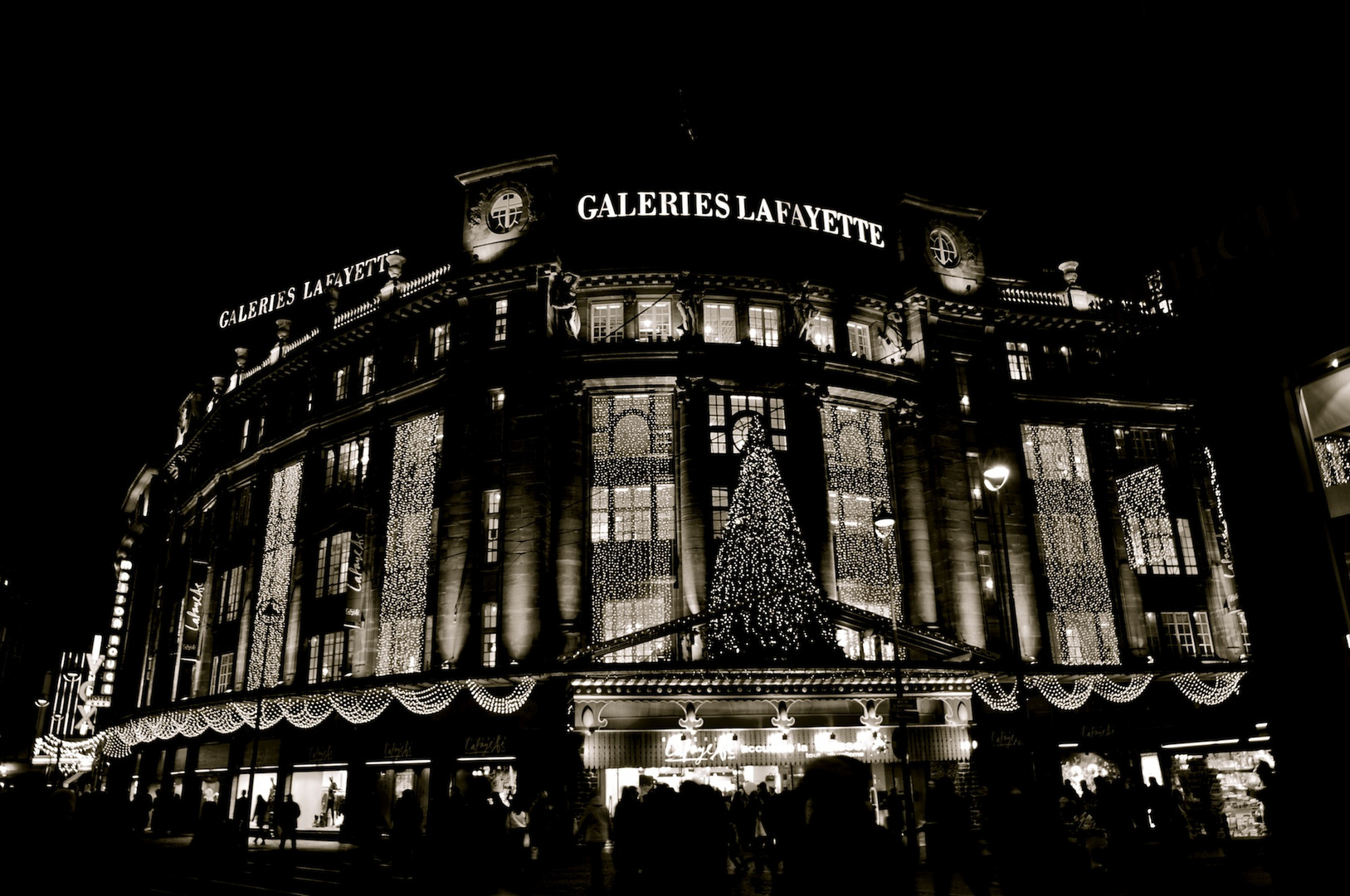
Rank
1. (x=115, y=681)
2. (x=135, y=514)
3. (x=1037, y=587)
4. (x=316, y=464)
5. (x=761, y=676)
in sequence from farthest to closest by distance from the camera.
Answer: (x=135, y=514) < (x=115, y=681) < (x=316, y=464) < (x=1037, y=587) < (x=761, y=676)

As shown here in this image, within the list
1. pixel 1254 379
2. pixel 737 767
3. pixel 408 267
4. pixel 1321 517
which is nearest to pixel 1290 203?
pixel 1254 379

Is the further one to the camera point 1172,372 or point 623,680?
point 623,680

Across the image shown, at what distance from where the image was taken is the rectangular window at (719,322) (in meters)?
36.7

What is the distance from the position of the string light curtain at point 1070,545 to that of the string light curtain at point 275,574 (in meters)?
33.1

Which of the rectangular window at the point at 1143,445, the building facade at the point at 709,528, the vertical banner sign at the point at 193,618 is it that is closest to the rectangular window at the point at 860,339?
the building facade at the point at 709,528

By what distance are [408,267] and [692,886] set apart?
40696mm

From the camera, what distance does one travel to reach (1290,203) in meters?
9.74

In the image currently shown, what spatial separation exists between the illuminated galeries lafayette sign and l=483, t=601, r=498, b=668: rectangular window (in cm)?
1640

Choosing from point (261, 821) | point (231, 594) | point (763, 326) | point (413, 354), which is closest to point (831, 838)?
point (763, 326)

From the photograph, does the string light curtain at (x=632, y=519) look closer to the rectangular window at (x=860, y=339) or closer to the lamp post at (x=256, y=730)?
the rectangular window at (x=860, y=339)

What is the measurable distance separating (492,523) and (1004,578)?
2066 centimetres

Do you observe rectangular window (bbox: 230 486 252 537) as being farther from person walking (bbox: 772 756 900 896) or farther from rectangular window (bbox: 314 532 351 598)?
person walking (bbox: 772 756 900 896)

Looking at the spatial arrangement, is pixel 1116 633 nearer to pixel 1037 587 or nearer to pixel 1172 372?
pixel 1037 587

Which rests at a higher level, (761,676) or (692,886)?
(761,676)
